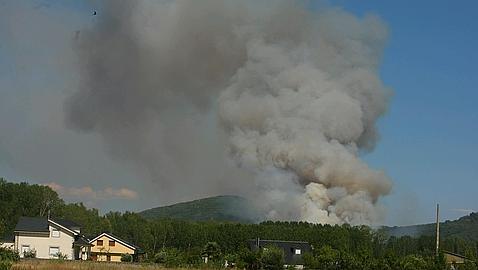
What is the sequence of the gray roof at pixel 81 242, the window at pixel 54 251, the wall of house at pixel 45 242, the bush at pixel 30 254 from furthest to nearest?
the gray roof at pixel 81 242 < the window at pixel 54 251 < the wall of house at pixel 45 242 < the bush at pixel 30 254

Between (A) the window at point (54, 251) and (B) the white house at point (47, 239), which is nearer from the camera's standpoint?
(B) the white house at point (47, 239)

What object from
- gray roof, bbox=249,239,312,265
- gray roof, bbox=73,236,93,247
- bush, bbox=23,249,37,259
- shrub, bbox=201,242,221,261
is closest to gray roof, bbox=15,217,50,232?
bush, bbox=23,249,37,259

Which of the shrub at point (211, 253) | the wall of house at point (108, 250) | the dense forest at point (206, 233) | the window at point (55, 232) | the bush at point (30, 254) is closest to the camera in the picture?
the shrub at point (211, 253)

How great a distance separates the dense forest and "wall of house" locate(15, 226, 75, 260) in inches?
315

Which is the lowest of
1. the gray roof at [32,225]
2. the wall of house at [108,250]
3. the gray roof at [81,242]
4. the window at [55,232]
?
the wall of house at [108,250]

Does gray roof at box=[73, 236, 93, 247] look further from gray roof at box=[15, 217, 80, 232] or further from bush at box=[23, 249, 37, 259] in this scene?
bush at box=[23, 249, 37, 259]

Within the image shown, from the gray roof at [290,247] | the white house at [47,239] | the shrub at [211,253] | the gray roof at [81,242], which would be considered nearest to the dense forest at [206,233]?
the shrub at [211,253]

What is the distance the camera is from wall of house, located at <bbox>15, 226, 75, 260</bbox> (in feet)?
210

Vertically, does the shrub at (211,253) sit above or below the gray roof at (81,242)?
below

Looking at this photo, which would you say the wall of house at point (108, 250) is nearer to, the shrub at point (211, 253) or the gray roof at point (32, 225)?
the gray roof at point (32, 225)

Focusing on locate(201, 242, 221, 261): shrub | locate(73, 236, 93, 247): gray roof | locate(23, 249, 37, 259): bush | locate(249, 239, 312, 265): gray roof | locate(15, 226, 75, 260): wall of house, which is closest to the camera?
locate(201, 242, 221, 261): shrub

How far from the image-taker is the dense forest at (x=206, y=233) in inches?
2463

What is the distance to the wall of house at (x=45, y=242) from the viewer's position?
63969 mm

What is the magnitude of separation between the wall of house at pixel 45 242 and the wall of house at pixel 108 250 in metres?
4.72
